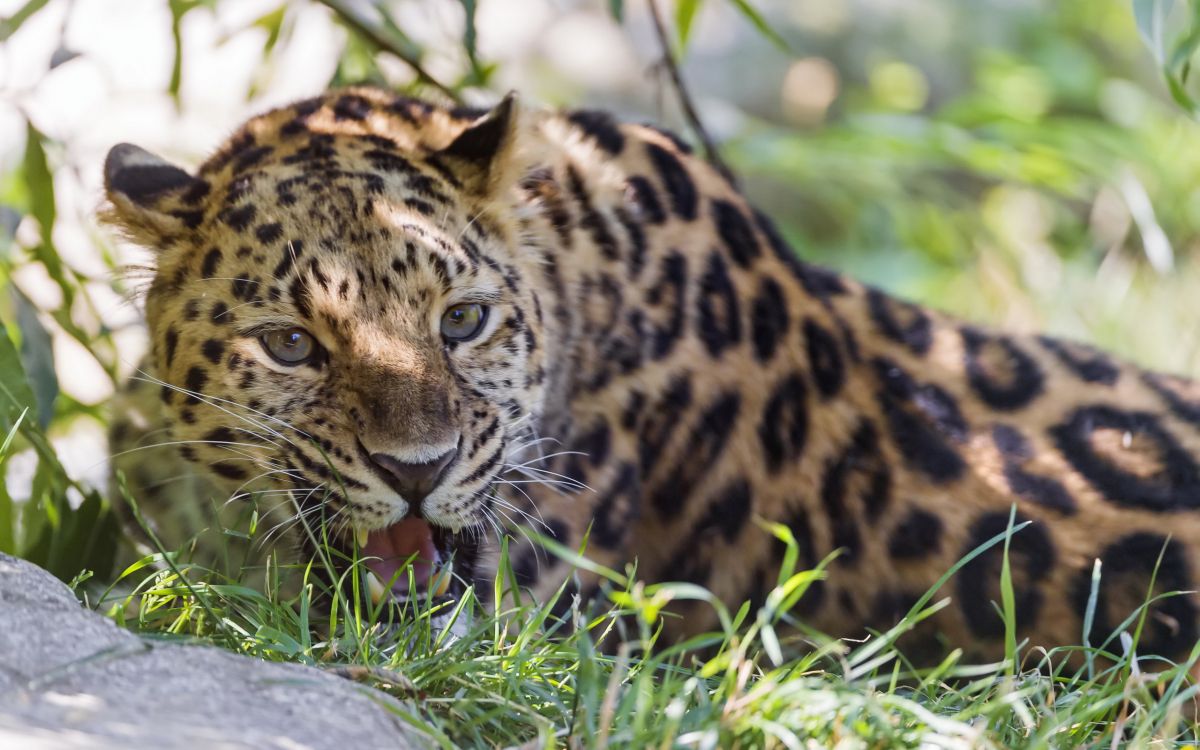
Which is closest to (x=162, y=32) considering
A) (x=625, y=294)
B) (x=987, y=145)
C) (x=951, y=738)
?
(x=987, y=145)

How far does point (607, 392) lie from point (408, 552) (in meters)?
0.90

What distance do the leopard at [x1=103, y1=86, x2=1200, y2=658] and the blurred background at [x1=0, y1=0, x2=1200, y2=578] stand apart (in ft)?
1.87

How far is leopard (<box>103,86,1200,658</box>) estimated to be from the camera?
12.2ft

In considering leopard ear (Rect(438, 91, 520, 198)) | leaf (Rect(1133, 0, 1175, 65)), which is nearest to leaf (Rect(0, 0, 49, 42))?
leopard ear (Rect(438, 91, 520, 198))

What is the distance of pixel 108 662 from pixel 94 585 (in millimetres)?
1418

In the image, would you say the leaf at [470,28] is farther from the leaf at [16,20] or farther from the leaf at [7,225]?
the leaf at [7,225]

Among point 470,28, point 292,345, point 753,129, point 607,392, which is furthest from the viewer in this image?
point 753,129

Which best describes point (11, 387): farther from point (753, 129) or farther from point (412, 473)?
point (753, 129)

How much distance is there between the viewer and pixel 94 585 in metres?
4.28

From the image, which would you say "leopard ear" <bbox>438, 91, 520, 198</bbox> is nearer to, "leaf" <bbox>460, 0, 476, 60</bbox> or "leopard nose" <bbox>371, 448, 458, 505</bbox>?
"leaf" <bbox>460, 0, 476, 60</bbox>

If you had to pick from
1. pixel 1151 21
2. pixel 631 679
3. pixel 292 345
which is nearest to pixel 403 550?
pixel 292 345

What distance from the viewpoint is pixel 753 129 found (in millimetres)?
9352

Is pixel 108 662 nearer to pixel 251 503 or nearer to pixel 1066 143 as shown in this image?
pixel 251 503

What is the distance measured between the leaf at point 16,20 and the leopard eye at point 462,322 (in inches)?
80.8
